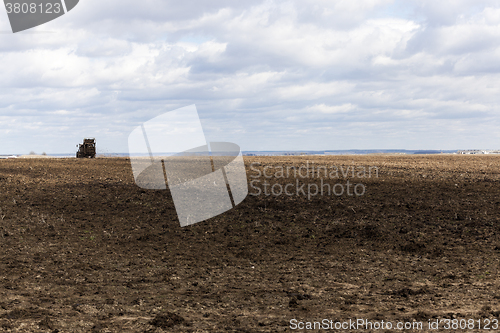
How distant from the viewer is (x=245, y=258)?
11.5 meters

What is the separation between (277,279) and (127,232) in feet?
18.5

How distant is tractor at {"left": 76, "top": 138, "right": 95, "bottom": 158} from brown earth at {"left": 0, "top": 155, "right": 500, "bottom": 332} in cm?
2026

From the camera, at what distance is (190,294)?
8.93 m

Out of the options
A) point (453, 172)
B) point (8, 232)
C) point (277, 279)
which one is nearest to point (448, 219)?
point (277, 279)

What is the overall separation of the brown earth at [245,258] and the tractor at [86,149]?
20.3 m

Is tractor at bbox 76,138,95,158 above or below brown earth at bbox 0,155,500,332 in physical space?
above

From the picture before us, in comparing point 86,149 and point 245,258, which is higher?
point 86,149

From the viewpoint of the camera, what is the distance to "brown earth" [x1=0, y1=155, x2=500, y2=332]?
771cm

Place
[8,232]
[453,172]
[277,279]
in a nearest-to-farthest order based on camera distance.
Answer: [277,279] < [8,232] < [453,172]

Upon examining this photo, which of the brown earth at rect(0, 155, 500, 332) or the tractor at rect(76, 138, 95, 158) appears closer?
the brown earth at rect(0, 155, 500, 332)

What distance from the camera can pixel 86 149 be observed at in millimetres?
38875

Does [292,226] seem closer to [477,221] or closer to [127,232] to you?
[127,232]

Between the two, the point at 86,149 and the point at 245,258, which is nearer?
the point at 245,258

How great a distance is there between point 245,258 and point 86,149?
103 ft
